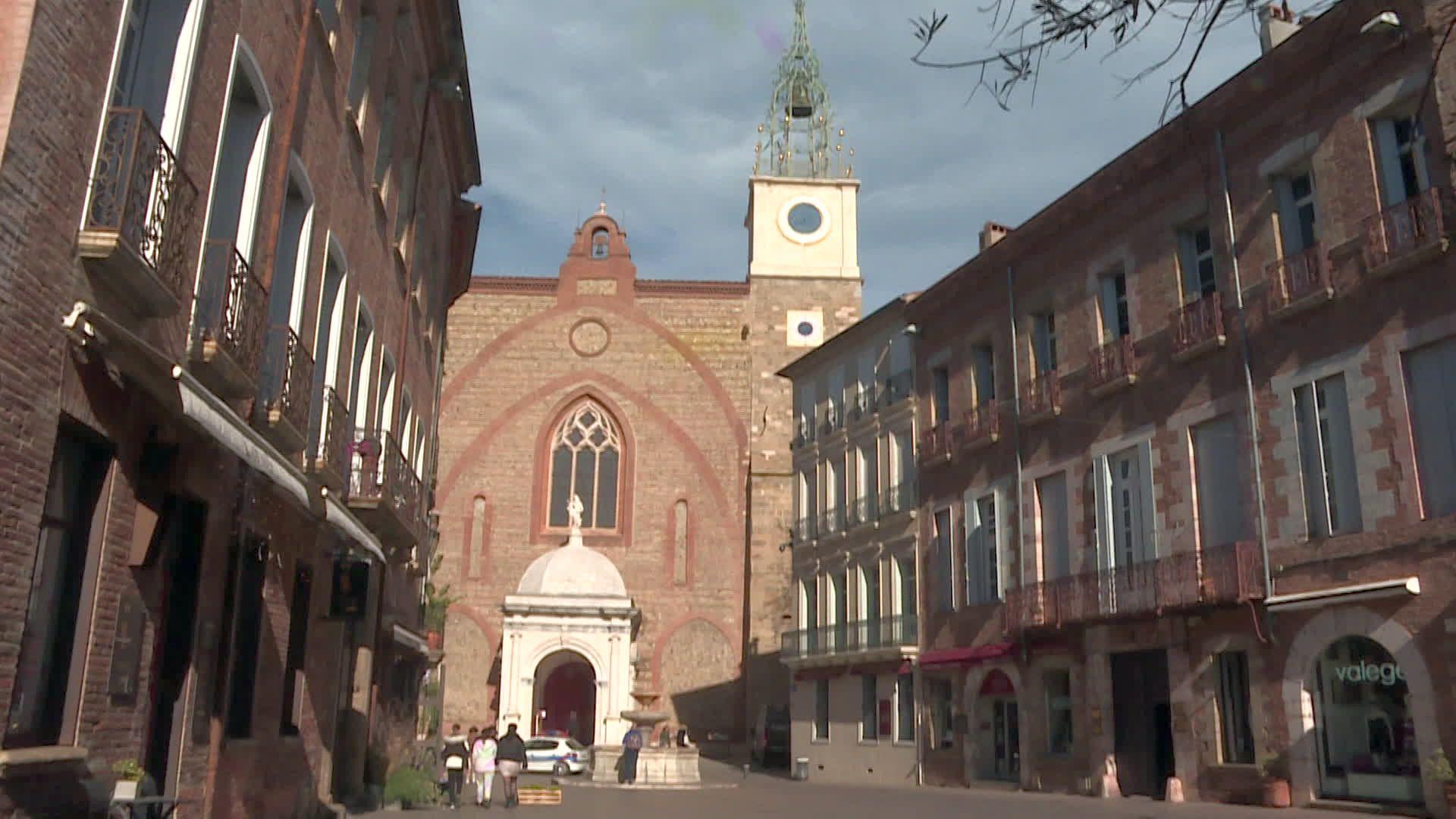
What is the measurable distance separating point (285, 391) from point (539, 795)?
11.7 metres

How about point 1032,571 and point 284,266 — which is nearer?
point 284,266

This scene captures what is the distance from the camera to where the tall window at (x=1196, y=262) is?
20.1 m

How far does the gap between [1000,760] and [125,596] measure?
65.5 feet

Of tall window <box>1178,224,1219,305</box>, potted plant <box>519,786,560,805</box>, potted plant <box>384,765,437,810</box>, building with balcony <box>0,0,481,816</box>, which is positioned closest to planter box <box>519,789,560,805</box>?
potted plant <box>519,786,560,805</box>

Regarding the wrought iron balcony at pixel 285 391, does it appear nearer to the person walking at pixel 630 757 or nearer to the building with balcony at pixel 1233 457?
the building with balcony at pixel 1233 457

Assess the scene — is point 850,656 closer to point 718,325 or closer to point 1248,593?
point 1248,593

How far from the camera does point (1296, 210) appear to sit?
59.6ft

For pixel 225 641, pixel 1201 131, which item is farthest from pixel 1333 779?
pixel 225 641

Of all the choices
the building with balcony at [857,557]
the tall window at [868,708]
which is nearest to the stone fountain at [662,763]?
the tall window at [868,708]

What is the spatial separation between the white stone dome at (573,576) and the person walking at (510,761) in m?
15.4

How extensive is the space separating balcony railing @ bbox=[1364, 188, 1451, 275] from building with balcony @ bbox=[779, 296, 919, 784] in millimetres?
13571

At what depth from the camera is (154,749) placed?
8844 millimetres

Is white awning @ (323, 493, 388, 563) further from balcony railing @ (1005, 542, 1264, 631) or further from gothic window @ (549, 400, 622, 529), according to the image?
gothic window @ (549, 400, 622, 529)

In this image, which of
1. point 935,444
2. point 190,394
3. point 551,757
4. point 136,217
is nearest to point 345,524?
point 190,394
